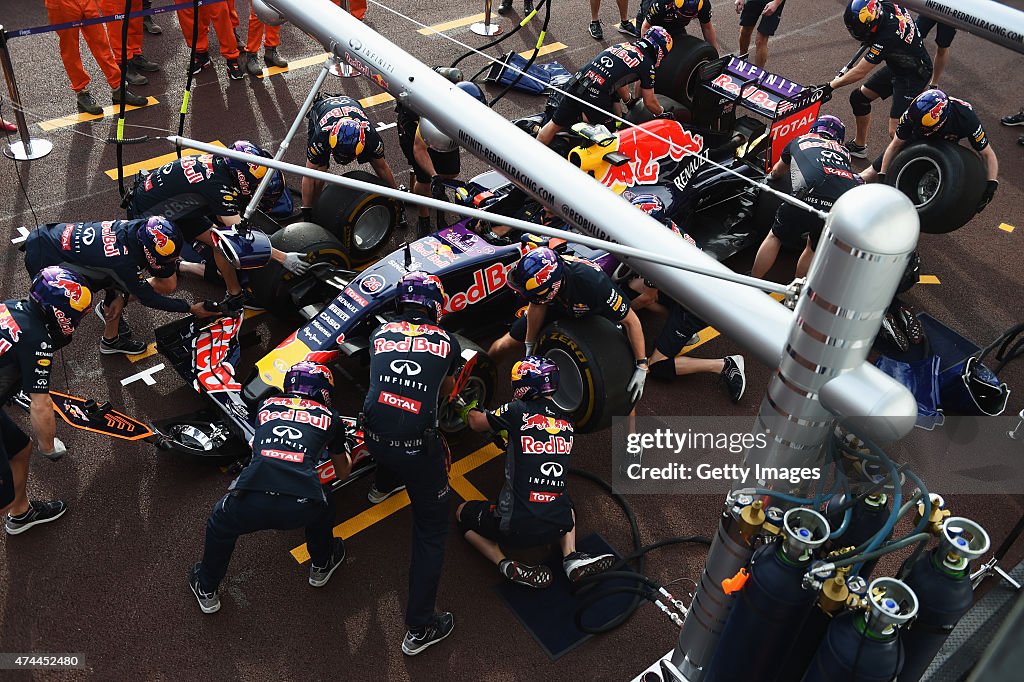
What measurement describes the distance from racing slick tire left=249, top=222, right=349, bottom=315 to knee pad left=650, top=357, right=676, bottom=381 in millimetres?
2297

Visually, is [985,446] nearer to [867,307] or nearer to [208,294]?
[867,307]

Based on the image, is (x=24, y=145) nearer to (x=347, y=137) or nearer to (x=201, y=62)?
(x=201, y=62)

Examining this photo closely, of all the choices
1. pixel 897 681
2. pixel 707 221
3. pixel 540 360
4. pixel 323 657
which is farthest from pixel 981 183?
pixel 323 657

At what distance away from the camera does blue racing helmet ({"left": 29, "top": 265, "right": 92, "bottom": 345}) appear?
4863mm


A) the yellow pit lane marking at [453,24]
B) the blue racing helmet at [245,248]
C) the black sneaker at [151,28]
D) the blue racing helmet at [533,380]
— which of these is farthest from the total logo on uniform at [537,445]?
the black sneaker at [151,28]

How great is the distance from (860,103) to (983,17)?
2.71 meters

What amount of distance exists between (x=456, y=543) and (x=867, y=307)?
344cm

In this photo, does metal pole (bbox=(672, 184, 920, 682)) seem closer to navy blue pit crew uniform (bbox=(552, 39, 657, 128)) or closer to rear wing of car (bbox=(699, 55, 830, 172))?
rear wing of car (bbox=(699, 55, 830, 172))

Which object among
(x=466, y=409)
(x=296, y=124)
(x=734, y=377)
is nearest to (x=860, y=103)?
(x=734, y=377)

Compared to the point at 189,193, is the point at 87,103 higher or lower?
lower

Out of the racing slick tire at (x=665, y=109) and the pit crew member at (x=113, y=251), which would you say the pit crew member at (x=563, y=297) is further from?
the racing slick tire at (x=665, y=109)

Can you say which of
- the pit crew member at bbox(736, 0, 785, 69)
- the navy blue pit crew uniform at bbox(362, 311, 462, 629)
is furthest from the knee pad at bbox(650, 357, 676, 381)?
the pit crew member at bbox(736, 0, 785, 69)

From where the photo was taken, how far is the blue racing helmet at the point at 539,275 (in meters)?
5.16

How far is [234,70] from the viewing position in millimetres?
9445
